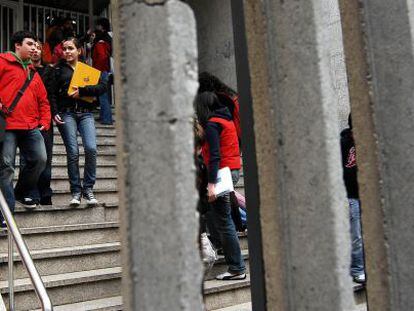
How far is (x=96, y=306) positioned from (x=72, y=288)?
0.30 m

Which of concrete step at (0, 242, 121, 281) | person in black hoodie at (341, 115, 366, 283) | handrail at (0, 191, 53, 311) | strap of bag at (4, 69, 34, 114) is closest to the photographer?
handrail at (0, 191, 53, 311)

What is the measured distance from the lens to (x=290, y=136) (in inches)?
73.2

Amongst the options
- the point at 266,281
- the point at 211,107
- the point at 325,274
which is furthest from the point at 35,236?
the point at 325,274

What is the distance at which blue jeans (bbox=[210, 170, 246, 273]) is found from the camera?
14.2 ft

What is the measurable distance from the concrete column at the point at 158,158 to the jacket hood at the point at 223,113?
2.89 metres

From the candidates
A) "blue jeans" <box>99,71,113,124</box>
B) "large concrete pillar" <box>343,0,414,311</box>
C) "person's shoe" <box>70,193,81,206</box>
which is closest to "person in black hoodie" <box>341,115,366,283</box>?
"large concrete pillar" <box>343,0,414,311</box>

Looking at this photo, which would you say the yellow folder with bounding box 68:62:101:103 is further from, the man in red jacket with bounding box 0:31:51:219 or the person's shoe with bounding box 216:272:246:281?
the person's shoe with bounding box 216:272:246:281

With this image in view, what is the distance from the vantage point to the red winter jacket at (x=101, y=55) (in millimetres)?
8094

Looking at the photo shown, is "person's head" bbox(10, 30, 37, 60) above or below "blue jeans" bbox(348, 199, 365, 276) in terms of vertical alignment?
above

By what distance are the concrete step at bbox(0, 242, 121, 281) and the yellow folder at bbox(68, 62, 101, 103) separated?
5.86 feet

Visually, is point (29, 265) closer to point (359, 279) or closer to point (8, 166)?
point (8, 166)

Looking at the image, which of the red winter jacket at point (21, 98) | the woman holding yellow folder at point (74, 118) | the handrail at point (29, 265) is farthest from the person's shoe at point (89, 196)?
the handrail at point (29, 265)

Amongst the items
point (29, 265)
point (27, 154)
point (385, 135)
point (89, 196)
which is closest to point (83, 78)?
point (27, 154)

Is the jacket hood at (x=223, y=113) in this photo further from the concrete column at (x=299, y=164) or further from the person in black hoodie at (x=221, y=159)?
the concrete column at (x=299, y=164)
